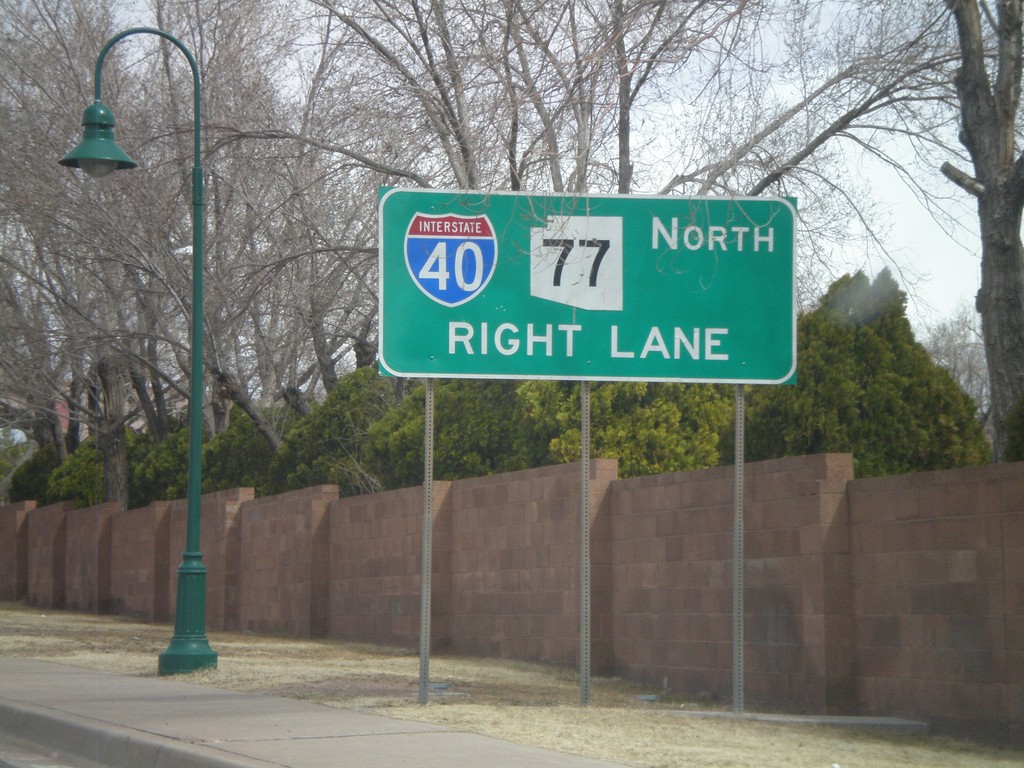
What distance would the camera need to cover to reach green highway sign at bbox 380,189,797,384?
10.6 m

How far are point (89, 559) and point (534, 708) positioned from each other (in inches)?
883

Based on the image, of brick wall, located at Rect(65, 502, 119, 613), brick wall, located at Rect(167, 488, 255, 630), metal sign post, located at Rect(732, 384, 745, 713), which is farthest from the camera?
brick wall, located at Rect(65, 502, 119, 613)

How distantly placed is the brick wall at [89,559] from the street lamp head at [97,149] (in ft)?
58.3

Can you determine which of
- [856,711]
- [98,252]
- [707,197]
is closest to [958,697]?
[856,711]

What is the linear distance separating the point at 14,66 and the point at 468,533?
13.3 meters

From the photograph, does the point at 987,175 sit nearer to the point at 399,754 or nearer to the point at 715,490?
the point at 715,490

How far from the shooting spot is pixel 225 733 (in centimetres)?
870

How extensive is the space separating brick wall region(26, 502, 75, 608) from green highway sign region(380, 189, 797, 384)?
24433mm

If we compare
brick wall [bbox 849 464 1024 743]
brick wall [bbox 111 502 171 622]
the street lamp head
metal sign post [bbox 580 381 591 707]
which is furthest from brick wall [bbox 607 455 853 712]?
brick wall [bbox 111 502 171 622]

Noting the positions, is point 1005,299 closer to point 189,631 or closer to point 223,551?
point 189,631

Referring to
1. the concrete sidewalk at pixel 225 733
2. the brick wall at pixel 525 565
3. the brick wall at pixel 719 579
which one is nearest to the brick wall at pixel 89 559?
the brick wall at pixel 719 579

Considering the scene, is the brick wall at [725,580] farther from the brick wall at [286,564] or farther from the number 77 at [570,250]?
the brick wall at [286,564]

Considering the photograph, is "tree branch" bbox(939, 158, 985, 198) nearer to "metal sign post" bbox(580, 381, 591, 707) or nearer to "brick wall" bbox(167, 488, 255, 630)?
"metal sign post" bbox(580, 381, 591, 707)

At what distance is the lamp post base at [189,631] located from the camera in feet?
43.8
